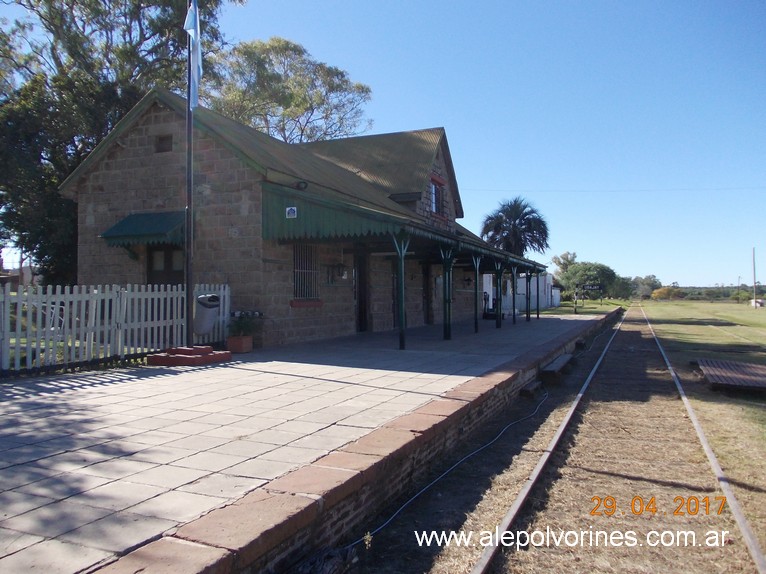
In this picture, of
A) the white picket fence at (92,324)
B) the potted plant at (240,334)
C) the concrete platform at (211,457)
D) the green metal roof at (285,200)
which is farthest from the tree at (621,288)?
the concrete platform at (211,457)

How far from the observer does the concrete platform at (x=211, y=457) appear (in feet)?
9.63

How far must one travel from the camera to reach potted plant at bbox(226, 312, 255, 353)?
11.8 meters

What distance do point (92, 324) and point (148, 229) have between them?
4.16 meters

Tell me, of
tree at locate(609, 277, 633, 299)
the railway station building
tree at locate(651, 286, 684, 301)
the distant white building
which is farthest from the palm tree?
tree at locate(651, 286, 684, 301)

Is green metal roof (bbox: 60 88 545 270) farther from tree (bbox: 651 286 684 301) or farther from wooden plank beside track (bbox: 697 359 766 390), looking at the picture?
tree (bbox: 651 286 684 301)

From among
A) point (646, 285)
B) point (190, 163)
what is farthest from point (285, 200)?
point (646, 285)

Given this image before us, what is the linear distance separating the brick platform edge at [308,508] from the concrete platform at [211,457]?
0.01 m

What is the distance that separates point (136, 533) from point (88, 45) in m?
27.7

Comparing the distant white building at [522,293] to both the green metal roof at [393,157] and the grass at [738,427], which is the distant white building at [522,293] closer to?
the green metal roof at [393,157]

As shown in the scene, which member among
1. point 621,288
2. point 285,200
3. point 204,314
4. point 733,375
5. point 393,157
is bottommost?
point 733,375

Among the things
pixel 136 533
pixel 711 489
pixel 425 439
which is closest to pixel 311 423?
pixel 425 439

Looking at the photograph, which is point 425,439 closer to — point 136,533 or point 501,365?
point 136,533

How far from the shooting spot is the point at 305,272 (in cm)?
1438

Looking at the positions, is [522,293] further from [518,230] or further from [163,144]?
[163,144]
